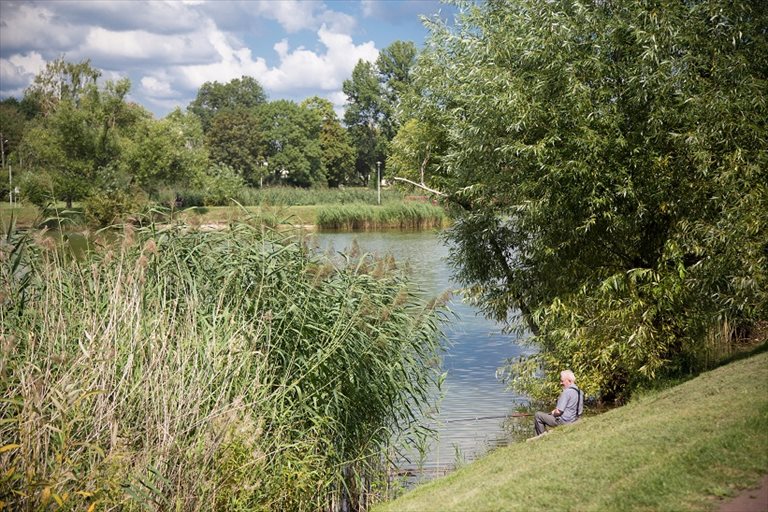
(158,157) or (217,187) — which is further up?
(158,157)

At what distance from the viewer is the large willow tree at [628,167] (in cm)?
1359

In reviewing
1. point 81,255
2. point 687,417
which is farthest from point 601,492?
point 81,255

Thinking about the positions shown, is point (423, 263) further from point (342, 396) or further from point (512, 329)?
point (342, 396)

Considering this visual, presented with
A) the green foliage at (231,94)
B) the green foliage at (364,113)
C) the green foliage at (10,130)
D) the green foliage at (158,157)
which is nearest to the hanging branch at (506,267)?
the green foliage at (158,157)

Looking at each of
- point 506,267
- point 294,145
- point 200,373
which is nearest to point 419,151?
point 506,267

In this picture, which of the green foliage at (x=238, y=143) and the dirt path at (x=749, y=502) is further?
the green foliage at (x=238, y=143)

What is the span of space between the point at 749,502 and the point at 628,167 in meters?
9.11

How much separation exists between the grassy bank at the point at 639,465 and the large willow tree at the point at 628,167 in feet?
13.0

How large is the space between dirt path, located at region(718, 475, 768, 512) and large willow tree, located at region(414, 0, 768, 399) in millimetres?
6212

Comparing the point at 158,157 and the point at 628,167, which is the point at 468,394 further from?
the point at 158,157

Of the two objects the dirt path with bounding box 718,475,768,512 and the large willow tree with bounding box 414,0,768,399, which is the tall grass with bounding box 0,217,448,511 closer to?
the dirt path with bounding box 718,475,768,512

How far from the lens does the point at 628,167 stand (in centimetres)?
1498

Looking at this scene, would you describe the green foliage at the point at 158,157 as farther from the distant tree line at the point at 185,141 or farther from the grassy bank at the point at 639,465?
the grassy bank at the point at 639,465

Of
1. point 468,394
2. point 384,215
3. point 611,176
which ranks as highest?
point 611,176
